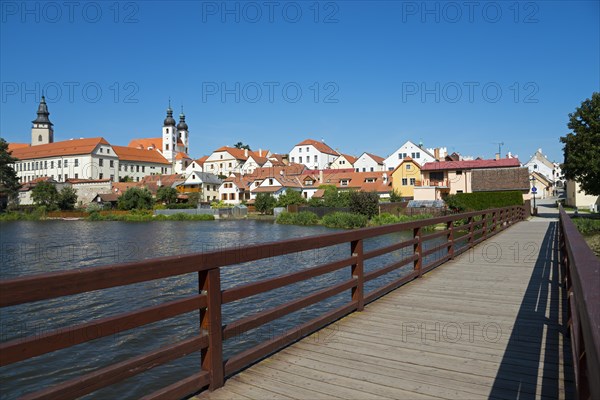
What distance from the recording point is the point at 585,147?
32.9 meters

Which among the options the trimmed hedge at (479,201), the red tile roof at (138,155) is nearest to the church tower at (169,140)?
the red tile roof at (138,155)

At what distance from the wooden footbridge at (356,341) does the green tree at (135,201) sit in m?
65.5

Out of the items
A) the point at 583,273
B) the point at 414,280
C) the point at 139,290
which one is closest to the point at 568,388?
the point at 583,273

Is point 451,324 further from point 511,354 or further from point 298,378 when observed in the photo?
point 298,378

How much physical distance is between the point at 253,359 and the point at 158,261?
143 centimetres

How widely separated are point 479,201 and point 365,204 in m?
13.4

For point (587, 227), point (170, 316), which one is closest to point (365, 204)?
point (587, 227)

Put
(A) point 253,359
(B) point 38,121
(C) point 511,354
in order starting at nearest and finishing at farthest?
(A) point 253,359 → (C) point 511,354 → (B) point 38,121

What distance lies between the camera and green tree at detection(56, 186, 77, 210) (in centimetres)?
7238

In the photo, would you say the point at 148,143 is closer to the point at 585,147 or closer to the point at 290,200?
the point at 290,200

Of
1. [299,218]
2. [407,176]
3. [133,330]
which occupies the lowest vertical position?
[133,330]

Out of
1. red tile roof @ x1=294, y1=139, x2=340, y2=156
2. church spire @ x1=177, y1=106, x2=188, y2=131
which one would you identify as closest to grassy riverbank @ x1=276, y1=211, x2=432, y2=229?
red tile roof @ x1=294, y1=139, x2=340, y2=156

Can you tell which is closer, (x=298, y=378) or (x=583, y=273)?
(x=583, y=273)

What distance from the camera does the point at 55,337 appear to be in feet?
8.10
